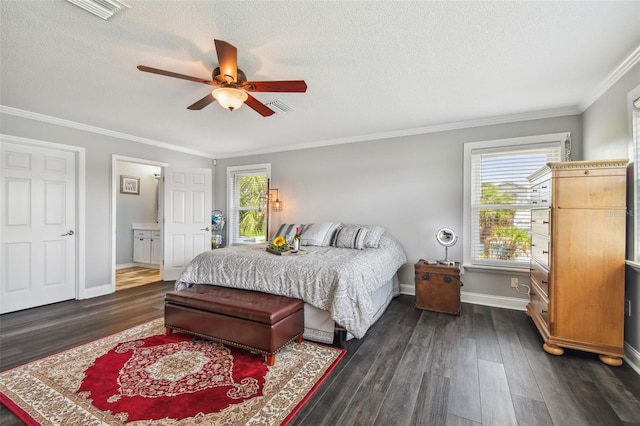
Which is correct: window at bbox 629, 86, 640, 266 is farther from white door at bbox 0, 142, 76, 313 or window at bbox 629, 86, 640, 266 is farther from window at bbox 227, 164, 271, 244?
white door at bbox 0, 142, 76, 313

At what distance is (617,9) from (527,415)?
251 centimetres

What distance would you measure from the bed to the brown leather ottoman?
119 millimetres

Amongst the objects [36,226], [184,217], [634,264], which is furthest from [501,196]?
[36,226]

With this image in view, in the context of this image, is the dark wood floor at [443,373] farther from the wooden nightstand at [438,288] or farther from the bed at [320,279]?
the bed at [320,279]

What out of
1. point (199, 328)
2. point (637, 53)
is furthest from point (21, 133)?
point (637, 53)

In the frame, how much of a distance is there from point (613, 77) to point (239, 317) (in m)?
3.85

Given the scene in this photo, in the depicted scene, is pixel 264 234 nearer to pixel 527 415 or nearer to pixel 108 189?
pixel 108 189

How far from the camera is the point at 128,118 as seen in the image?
3725mm

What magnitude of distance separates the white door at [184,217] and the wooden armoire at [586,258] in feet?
16.5

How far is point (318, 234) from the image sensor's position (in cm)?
411

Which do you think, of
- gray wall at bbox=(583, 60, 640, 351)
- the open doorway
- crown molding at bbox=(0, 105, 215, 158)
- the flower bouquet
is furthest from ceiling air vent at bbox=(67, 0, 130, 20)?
the open doorway

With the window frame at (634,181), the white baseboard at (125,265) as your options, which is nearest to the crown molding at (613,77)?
the window frame at (634,181)

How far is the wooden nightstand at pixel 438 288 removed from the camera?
11.0 ft

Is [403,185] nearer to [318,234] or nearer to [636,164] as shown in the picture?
[318,234]
